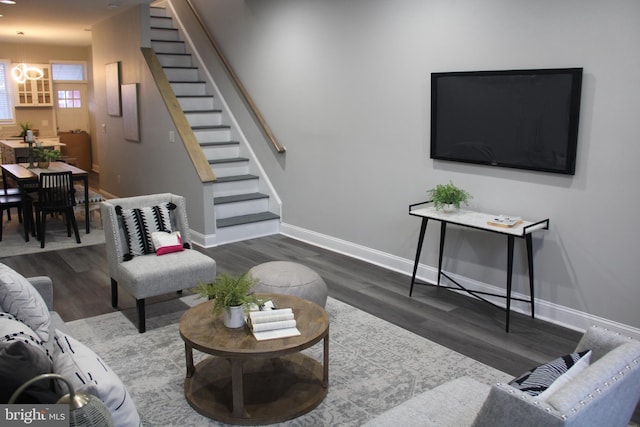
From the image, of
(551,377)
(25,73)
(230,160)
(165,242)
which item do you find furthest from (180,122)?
(25,73)

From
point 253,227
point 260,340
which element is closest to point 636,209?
point 260,340

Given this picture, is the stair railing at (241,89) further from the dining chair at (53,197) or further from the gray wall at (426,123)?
the dining chair at (53,197)

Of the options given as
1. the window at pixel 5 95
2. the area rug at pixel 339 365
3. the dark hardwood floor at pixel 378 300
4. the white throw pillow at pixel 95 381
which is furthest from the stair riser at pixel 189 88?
the white throw pillow at pixel 95 381

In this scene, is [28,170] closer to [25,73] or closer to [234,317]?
[234,317]

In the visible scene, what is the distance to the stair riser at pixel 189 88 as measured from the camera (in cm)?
752

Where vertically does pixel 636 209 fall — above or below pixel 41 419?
above

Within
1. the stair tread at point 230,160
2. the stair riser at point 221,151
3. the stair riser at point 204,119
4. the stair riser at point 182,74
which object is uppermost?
the stair riser at point 182,74

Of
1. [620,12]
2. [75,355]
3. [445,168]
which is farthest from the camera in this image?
[445,168]

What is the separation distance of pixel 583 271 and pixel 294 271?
201cm

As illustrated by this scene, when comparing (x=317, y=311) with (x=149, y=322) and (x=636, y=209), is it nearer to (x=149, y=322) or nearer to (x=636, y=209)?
(x=149, y=322)

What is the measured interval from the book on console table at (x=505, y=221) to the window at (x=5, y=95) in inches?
412

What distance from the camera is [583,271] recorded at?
388 cm

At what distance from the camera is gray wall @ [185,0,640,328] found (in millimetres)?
3641

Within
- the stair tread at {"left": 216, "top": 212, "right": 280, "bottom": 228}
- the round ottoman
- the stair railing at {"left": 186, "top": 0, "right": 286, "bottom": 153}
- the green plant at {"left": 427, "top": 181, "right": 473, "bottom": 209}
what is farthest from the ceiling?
the green plant at {"left": 427, "top": 181, "right": 473, "bottom": 209}
